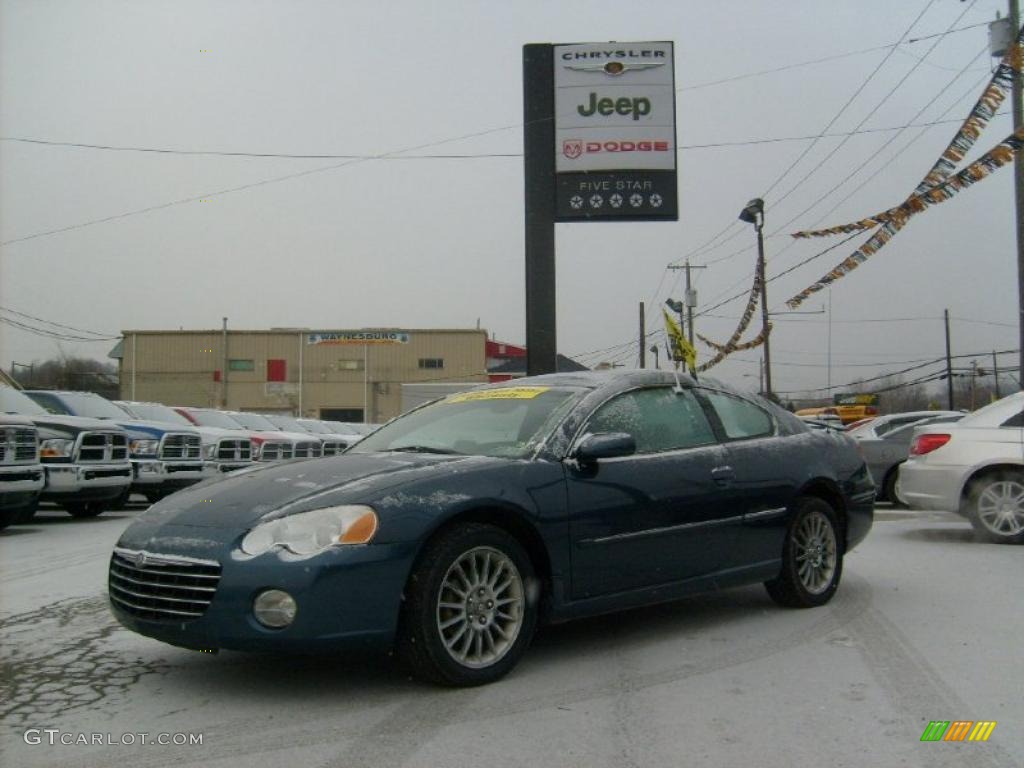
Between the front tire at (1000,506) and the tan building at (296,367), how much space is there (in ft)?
169

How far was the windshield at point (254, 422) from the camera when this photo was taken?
19.9 metres

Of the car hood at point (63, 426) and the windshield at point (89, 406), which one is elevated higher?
the windshield at point (89, 406)

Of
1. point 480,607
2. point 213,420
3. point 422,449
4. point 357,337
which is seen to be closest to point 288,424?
point 213,420

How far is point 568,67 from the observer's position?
16172 millimetres

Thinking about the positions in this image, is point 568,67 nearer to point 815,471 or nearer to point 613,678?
point 815,471

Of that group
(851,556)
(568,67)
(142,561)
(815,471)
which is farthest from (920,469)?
(568,67)

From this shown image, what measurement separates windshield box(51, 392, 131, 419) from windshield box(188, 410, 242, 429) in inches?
132

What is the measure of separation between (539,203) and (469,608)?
12508 millimetres

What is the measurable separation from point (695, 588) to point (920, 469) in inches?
198

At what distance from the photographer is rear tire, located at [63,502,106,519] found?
490 inches

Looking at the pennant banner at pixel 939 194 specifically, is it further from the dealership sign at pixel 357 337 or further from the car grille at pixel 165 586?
the dealership sign at pixel 357 337

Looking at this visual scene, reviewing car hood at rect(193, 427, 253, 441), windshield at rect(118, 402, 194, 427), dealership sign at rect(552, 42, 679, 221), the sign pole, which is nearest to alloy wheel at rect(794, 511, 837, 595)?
the sign pole

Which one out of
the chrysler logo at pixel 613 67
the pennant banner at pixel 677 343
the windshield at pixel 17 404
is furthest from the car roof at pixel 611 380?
the chrysler logo at pixel 613 67

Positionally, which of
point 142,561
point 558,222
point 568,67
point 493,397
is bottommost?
point 142,561
